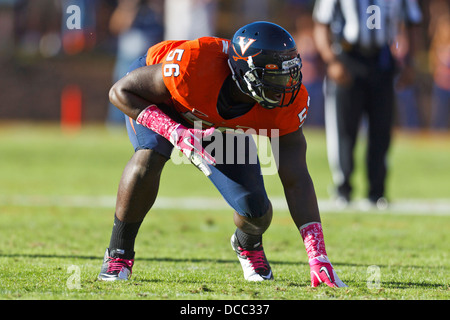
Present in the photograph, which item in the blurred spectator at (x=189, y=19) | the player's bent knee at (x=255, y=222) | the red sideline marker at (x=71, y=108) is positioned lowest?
the red sideline marker at (x=71, y=108)

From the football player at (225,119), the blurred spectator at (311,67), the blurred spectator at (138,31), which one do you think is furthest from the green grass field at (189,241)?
the blurred spectator at (311,67)

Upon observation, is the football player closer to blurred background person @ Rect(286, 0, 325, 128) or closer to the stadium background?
blurred background person @ Rect(286, 0, 325, 128)

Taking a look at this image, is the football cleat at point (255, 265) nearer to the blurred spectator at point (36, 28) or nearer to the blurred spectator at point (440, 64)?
the blurred spectator at point (440, 64)

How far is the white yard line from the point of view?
28.5ft

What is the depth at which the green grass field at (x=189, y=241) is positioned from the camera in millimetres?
4391

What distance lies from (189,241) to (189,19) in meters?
10.5

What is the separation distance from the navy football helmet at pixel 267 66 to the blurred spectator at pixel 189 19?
11874 mm

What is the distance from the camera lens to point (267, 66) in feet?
14.4

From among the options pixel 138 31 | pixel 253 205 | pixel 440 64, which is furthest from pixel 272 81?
pixel 440 64

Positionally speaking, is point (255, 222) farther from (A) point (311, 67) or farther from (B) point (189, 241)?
(A) point (311, 67)

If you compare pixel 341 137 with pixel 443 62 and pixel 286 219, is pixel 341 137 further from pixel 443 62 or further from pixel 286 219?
pixel 443 62

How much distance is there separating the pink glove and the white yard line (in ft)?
14.0

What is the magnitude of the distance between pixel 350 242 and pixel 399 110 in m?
14.9

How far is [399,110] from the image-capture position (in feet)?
68.8
